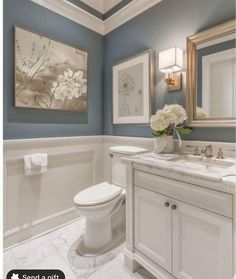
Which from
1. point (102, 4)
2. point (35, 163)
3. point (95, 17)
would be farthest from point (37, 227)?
point (102, 4)

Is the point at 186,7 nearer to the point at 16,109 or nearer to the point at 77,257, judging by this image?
the point at 16,109

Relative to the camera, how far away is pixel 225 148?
4.46ft

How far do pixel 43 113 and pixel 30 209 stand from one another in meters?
0.95

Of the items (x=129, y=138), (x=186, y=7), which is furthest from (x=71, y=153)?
(x=186, y=7)

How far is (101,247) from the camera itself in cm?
167

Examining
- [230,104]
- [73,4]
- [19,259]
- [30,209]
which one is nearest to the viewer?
[230,104]

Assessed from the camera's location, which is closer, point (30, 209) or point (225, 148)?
point (225, 148)

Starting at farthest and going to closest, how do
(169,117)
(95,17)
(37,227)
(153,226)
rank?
1. (95,17)
2. (37,227)
3. (169,117)
4. (153,226)

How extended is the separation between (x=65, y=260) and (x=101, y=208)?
0.51 metres

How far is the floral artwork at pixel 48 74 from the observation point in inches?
66.3

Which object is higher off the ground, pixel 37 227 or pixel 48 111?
pixel 48 111

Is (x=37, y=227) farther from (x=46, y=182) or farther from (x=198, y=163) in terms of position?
(x=198, y=163)

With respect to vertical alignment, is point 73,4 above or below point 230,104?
above

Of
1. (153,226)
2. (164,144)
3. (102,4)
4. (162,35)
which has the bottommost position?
(153,226)
